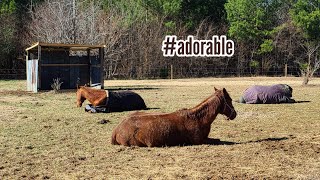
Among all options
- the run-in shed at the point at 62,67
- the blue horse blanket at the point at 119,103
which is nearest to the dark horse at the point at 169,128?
the blue horse blanket at the point at 119,103

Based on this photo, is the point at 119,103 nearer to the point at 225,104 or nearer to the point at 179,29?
the point at 225,104

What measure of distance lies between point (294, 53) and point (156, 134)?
3930 cm

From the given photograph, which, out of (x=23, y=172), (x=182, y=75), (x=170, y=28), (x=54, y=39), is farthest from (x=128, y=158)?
(x=170, y=28)

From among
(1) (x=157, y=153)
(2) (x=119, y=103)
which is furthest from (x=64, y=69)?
(1) (x=157, y=153)

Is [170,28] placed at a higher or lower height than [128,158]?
higher

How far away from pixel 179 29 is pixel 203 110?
117ft

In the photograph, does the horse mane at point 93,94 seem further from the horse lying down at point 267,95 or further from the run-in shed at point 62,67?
the run-in shed at point 62,67

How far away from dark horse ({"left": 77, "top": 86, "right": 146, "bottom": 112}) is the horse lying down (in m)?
4.10

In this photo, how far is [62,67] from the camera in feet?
78.2

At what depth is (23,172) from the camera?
609 centimetres

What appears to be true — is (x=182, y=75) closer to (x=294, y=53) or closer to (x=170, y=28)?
(x=170, y=28)

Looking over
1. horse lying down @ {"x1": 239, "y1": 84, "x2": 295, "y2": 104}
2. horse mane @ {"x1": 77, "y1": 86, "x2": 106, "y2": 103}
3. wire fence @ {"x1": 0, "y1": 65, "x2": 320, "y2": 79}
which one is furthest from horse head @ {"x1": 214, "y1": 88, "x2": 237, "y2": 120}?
wire fence @ {"x1": 0, "y1": 65, "x2": 320, "y2": 79}

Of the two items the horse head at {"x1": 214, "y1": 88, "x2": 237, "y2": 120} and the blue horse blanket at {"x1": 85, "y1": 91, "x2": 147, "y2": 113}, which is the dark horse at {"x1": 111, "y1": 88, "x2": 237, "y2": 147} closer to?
the horse head at {"x1": 214, "y1": 88, "x2": 237, "y2": 120}

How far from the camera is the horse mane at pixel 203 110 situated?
8016 mm
